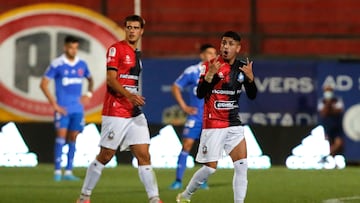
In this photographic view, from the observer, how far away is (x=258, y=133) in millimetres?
19797

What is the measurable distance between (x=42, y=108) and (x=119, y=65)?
9.19 m

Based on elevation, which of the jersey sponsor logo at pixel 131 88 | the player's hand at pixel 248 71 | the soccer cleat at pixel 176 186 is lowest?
the soccer cleat at pixel 176 186

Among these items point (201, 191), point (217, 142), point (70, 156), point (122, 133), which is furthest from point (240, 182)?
point (70, 156)

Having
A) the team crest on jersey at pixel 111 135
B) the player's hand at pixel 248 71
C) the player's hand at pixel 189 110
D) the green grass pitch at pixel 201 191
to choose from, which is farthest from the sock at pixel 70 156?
the player's hand at pixel 248 71

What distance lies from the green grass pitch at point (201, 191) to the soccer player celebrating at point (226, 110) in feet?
5.26

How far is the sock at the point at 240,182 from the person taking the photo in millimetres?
11828

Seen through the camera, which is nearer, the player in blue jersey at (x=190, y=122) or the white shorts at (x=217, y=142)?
the white shorts at (x=217, y=142)

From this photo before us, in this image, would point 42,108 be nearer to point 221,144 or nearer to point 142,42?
point 142,42

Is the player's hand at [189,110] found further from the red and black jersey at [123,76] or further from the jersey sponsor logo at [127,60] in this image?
the jersey sponsor logo at [127,60]

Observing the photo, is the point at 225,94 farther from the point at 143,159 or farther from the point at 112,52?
the point at 112,52

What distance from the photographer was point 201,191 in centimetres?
1488

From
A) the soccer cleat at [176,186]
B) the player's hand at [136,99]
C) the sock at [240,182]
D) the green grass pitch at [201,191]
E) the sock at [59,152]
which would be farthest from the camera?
the sock at [59,152]

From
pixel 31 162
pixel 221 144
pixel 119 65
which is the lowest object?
pixel 31 162

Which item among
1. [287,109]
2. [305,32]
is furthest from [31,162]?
[305,32]
